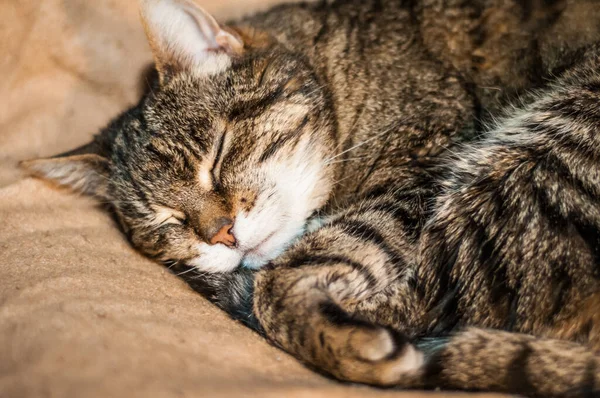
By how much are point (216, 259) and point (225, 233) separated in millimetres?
120

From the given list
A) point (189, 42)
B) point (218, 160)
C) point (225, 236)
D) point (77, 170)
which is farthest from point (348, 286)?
point (77, 170)

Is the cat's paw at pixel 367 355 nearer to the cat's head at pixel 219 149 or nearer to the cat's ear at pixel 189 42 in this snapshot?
the cat's head at pixel 219 149

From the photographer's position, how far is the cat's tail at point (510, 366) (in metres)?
1.33

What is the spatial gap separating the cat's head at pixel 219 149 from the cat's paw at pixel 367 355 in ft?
1.55

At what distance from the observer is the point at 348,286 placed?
161 cm

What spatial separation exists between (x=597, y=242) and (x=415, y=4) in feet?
3.87

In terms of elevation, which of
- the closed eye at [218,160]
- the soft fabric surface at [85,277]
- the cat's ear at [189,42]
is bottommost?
the soft fabric surface at [85,277]

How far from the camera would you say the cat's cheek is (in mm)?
1804

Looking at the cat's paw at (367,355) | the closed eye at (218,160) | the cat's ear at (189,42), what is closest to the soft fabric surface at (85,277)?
the cat's paw at (367,355)

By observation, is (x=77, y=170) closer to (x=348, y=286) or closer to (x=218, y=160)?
(x=218, y=160)

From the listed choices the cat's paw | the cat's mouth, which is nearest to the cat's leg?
the cat's paw

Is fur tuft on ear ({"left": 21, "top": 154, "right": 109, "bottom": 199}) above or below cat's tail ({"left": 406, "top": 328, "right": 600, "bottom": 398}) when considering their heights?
below

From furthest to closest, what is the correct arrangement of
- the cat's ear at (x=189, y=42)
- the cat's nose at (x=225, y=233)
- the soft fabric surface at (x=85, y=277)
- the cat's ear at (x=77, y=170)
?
the cat's ear at (x=77, y=170) → the cat's ear at (x=189, y=42) → the cat's nose at (x=225, y=233) → the soft fabric surface at (x=85, y=277)

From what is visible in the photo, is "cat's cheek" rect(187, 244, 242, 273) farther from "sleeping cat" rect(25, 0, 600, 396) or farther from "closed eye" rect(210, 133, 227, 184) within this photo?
"closed eye" rect(210, 133, 227, 184)
